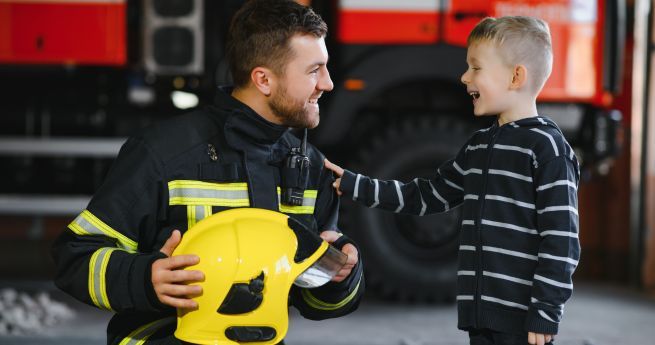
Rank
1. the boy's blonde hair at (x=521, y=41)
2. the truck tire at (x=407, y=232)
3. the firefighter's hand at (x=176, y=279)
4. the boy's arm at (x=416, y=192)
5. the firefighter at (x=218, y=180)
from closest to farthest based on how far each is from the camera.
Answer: the firefighter's hand at (x=176, y=279), the firefighter at (x=218, y=180), the boy's blonde hair at (x=521, y=41), the boy's arm at (x=416, y=192), the truck tire at (x=407, y=232)

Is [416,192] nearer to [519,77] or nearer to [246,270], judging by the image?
[519,77]

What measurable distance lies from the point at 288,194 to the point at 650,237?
5.15 metres

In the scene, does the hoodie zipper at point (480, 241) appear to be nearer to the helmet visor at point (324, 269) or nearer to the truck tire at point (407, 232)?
the helmet visor at point (324, 269)

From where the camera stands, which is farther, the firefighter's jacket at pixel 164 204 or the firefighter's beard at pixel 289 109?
the firefighter's beard at pixel 289 109

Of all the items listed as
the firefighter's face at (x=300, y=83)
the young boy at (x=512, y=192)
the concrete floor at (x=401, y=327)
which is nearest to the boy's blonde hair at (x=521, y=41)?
the young boy at (x=512, y=192)

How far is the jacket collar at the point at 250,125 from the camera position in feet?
6.51

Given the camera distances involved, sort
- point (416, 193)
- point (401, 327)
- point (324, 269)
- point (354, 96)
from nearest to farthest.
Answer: point (324, 269) < point (416, 193) < point (401, 327) < point (354, 96)

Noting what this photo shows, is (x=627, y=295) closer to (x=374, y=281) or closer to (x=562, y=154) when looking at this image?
(x=374, y=281)

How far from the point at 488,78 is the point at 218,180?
74 cm

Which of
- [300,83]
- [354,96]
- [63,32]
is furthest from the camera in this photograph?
[63,32]

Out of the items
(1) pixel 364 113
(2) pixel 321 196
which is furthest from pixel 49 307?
(2) pixel 321 196

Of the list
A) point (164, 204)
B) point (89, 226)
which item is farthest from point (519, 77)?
point (89, 226)

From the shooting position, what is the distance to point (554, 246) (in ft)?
6.55

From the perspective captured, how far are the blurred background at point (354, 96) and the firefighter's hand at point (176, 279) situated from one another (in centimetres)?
291
